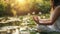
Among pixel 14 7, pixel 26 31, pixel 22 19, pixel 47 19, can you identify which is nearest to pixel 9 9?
pixel 14 7

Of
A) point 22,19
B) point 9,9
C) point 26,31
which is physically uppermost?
point 9,9

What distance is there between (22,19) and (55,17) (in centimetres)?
40

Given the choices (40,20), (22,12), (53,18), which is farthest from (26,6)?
(53,18)

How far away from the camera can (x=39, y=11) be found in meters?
2.17

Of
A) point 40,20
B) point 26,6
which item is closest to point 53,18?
point 40,20

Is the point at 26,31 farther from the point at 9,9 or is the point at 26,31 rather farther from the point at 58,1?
the point at 58,1

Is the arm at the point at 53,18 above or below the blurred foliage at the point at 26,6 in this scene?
below

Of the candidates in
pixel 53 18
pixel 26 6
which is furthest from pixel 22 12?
pixel 53 18

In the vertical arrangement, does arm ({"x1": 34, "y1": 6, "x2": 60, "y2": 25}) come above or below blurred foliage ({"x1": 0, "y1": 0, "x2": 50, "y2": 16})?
below

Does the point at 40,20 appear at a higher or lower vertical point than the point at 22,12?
lower

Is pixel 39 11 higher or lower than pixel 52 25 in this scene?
higher

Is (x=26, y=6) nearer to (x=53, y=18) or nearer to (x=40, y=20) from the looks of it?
(x=40, y=20)

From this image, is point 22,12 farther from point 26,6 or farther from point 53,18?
point 53,18

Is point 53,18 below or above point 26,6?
below
